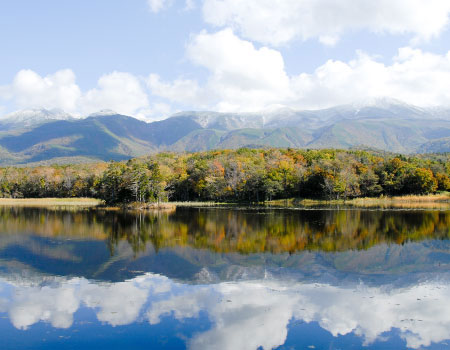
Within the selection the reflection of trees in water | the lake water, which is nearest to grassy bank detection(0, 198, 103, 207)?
the reflection of trees in water

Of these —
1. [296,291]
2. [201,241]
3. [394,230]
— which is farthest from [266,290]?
[394,230]

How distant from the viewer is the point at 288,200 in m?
97.7

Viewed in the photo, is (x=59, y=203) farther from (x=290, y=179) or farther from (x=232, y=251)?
(x=232, y=251)

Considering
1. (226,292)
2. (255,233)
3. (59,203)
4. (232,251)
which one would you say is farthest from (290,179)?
(226,292)

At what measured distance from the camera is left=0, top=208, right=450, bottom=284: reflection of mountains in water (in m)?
22.9

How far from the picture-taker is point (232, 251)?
29062mm

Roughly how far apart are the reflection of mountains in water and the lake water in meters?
0.13

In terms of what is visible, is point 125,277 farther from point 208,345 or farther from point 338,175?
point 338,175

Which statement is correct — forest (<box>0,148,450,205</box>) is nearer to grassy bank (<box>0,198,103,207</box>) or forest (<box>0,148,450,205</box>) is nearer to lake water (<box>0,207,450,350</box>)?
grassy bank (<box>0,198,103,207</box>)

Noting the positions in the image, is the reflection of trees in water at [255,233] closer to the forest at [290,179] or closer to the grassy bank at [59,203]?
the forest at [290,179]

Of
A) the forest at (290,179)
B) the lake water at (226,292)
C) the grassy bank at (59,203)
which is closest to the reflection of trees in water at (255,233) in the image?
the lake water at (226,292)

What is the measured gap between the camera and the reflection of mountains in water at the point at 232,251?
22.9 metres

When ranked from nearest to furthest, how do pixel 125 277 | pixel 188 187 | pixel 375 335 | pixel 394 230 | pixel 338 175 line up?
pixel 375 335 → pixel 125 277 → pixel 394 230 → pixel 338 175 → pixel 188 187

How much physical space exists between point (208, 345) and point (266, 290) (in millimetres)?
6411
